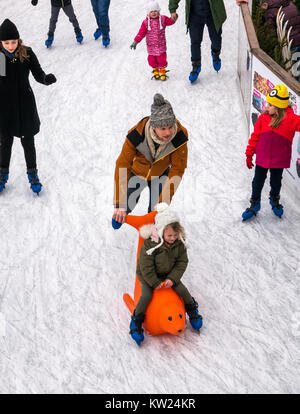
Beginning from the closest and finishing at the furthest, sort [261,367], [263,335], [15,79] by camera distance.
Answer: [261,367] → [263,335] → [15,79]

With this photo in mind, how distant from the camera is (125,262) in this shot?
4.12 m

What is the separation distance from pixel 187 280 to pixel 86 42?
5066 mm

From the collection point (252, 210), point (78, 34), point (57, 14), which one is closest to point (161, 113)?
point (252, 210)

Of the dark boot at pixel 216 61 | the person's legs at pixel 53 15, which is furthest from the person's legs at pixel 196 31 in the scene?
the person's legs at pixel 53 15

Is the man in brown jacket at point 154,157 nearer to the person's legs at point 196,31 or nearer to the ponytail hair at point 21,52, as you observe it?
the ponytail hair at point 21,52

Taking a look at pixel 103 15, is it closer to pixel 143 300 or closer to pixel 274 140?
pixel 274 140

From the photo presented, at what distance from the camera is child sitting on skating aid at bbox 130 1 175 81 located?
632 cm

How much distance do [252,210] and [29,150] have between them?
183 cm

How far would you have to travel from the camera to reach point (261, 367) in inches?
126

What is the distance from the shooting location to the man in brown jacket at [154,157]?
3.28 meters

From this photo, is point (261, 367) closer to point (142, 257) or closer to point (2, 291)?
point (142, 257)

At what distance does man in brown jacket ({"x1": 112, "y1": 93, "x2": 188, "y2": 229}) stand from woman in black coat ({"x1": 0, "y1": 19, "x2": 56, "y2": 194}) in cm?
126

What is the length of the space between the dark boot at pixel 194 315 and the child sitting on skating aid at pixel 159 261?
29 mm
